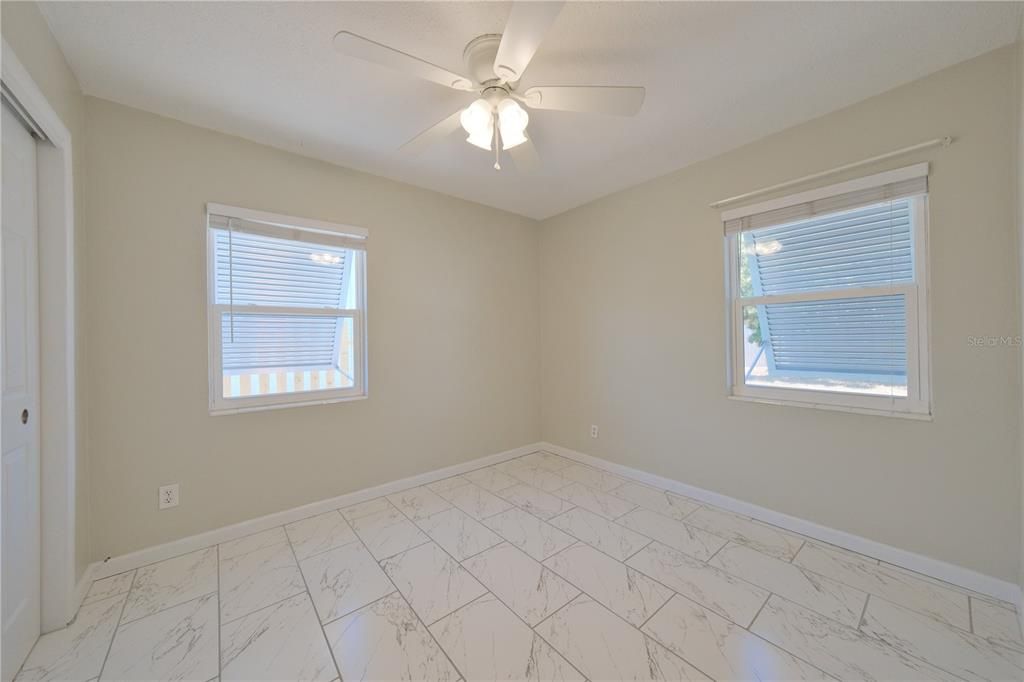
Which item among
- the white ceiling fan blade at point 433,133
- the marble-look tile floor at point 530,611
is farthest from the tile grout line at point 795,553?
the white ceiling fan blade at point 433,133

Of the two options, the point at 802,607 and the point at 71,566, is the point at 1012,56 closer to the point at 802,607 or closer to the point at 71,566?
the point at 802,607

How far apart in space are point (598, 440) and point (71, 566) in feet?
10.8

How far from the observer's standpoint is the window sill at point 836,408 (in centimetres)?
199

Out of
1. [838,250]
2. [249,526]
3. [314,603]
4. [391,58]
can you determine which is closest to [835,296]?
[838,250]

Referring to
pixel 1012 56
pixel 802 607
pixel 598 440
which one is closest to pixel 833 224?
pixel 1012 56

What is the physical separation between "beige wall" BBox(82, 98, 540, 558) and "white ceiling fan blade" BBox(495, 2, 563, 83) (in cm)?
179

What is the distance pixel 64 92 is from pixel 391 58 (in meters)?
1.56

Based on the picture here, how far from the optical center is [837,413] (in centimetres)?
224

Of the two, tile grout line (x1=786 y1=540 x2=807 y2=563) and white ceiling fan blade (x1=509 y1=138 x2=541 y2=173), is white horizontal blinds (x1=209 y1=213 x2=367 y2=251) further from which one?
tile grout line (x1=786 y1=540 x2=807 y2=563)

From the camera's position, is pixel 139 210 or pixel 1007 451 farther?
pixel 139 210

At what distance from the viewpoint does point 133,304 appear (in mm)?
2082

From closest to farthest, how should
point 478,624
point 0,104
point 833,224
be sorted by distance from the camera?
point 0,104, point 478,624, point 833,224

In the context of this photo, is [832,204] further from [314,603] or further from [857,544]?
[314,603]

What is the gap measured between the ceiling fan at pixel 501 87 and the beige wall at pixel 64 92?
3.64ft
